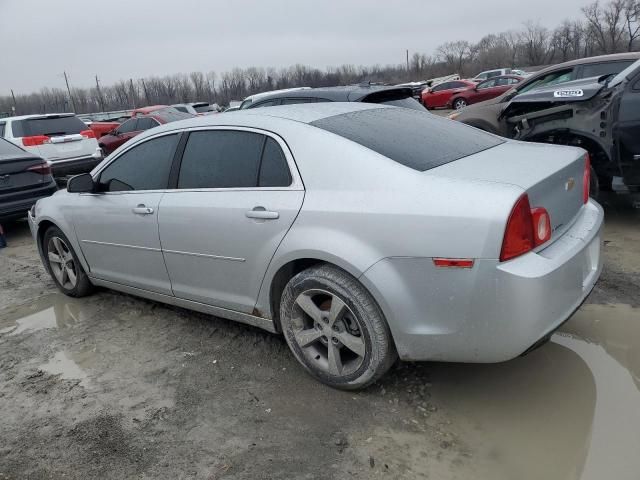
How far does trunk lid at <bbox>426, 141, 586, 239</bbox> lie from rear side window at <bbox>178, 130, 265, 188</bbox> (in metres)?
1.10

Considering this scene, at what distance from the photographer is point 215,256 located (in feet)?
10.6

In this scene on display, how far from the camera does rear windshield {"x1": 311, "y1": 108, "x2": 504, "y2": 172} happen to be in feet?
9.26

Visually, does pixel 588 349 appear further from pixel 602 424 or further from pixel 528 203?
pixel 528 203

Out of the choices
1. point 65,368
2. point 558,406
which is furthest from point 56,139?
point 558,406

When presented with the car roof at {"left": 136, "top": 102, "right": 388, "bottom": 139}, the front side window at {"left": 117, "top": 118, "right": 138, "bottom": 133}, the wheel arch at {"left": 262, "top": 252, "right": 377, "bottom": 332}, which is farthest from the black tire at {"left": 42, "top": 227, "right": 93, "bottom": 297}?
the front side window at {"left": 117, "top": 118, "right": 138, "bottom": 133}

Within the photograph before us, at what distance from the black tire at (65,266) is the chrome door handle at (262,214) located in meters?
2.30

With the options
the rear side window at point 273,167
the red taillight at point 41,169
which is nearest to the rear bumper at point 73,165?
the red taillight at point 41,169

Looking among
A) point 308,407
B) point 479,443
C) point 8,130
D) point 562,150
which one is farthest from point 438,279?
point 8,130

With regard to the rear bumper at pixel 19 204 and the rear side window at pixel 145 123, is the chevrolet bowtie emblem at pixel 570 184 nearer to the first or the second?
the rear bumper at pixel 19 204

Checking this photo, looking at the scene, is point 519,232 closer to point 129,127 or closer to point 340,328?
point 340,328

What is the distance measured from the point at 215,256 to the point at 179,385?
0.80 m

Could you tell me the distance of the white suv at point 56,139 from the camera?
424 inches

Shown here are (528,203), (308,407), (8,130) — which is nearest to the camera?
(528,203)

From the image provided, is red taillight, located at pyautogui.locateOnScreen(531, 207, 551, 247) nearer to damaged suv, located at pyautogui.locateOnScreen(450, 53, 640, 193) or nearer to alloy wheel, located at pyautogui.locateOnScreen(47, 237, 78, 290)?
damaged suv, located at pyautogui.locateOnScreen(450, 53, 640, 193)
